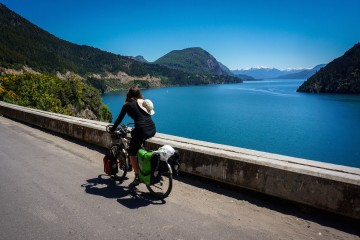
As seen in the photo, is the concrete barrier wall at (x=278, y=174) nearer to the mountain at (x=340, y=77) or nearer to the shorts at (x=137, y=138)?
the shorts at (x=137, y=138)

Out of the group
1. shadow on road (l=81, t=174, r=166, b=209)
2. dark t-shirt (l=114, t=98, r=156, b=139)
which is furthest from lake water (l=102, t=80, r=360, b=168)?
dark t-shirt (l=114, t=98, r=156, b=139)

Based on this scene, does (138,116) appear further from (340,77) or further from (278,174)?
(340,77)

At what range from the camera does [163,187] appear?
5.47 m

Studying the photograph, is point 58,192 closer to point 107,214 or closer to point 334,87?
point 107,214

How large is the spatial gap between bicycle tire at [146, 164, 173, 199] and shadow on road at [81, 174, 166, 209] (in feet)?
0.31

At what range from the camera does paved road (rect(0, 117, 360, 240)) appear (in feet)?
12.6

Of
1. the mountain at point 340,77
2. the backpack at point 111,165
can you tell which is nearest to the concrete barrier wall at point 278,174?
the backpack at point 111,165

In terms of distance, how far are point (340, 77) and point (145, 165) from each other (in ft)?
602

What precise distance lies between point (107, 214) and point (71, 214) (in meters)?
0.55

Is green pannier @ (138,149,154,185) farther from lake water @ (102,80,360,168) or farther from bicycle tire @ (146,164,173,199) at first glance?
lake water @ (102,80,360,168)

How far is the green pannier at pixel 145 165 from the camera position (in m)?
4.84

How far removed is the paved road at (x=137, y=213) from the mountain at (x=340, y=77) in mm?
173253

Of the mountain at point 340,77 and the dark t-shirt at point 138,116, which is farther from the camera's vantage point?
the mountain at point 340,77

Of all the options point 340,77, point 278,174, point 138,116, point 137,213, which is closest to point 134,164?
point 138,116
